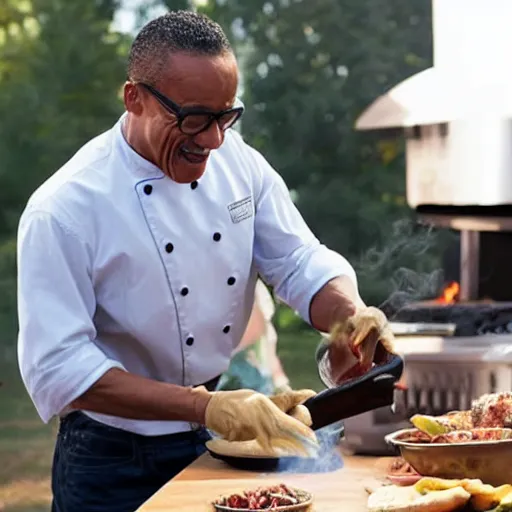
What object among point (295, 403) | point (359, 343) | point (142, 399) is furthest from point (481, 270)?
point (142, 399)

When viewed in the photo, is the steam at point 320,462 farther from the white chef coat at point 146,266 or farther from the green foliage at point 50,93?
the green foliage at point 50,93

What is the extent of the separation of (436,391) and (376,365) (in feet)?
0.83

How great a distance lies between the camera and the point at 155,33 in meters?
2.59

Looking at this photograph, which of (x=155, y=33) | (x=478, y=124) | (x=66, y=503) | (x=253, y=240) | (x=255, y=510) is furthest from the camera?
(x=478, y=124)

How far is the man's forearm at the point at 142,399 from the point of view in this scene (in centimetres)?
244

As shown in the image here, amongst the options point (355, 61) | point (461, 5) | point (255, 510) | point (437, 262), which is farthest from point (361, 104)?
point (255, 510)

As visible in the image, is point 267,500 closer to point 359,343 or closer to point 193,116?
point 359,343

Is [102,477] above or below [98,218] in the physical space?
below

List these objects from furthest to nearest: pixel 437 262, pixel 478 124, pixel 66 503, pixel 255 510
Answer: pixel 437 262, pixel 478 124, pixel 66 503, pixel 255 510

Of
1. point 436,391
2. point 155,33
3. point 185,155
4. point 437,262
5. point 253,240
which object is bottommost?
point 437,262

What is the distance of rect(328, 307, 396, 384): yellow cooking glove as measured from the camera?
266cm

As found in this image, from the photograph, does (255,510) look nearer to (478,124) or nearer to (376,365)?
(376,365)

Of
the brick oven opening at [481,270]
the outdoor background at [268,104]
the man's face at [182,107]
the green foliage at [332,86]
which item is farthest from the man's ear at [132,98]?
the green foliage at [332,86]

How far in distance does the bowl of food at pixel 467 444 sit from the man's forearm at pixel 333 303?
459 millimetres
